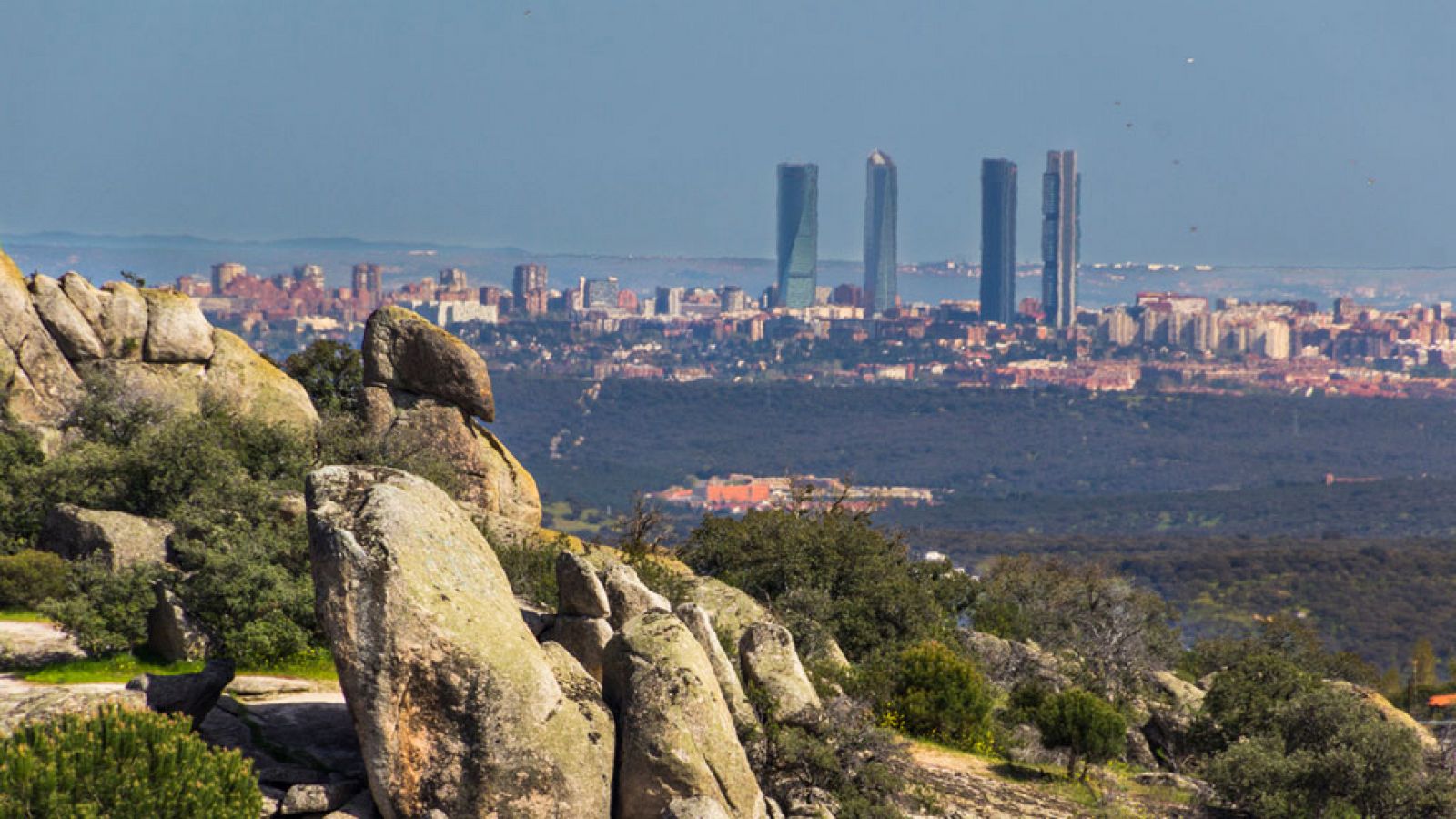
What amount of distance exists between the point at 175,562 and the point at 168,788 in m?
12.3

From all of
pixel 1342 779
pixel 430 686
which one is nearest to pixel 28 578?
pixel 430 686

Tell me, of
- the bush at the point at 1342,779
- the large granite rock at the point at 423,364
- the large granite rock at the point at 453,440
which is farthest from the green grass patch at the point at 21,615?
the bush at the point at 1342,779

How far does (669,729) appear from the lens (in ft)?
57.6

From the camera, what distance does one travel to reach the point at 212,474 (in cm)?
2991

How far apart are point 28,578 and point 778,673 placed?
13223 mm

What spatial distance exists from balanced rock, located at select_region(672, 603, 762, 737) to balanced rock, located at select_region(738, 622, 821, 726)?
594mm

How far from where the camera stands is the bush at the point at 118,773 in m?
14.9

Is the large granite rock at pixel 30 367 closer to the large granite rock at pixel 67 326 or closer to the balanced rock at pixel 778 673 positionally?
the large granite rock at pixel 67 326

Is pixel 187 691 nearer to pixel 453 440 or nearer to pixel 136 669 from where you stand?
pixel 136 669

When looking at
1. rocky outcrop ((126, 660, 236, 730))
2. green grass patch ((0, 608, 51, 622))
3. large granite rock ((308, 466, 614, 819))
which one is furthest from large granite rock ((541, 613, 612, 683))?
green grass patch ((0, 608, 51, 622))

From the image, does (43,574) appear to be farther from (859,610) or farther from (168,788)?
(859,610)

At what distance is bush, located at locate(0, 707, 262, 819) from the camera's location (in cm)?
1488

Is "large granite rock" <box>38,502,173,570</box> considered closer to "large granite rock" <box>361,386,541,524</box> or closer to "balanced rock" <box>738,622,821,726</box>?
"large granite rock" <box>361,386,541,524</box>

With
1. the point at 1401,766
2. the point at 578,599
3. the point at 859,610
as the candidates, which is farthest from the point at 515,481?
the point at 1401,766
